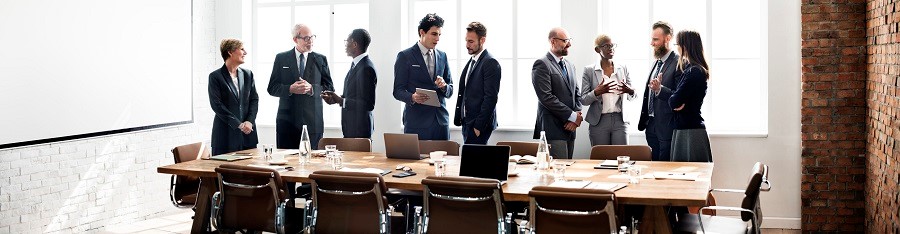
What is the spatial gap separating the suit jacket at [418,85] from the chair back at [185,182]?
6.80 feet

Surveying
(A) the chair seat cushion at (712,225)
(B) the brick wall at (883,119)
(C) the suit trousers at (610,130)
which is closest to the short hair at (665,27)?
(C) the suit trousers at (610,130)

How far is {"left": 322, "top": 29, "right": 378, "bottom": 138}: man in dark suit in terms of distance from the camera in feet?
30.2

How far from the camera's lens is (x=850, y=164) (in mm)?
7852

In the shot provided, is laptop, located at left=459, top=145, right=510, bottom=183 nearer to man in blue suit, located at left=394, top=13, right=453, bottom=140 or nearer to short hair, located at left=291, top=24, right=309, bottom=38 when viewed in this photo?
man in blue suit, located at left=394, top=13, right=453, bottom=140

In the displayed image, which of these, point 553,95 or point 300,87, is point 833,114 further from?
point 300,87

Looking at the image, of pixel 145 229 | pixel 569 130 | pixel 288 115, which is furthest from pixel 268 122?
pixel 569 130

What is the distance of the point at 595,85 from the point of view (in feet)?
28.1

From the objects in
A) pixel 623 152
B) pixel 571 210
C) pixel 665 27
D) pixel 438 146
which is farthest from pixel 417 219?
pixel 665 27

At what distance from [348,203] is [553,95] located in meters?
3.21

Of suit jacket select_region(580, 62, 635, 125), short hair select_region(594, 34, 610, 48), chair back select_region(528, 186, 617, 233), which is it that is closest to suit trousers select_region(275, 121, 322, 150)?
suit jacket select_region(580, 62, 635, 125)

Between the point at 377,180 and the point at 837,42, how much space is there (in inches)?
177

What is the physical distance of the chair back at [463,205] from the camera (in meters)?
5.10

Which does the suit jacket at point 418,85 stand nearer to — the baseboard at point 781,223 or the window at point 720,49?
the window at point 720,49

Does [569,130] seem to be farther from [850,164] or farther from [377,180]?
[377,180]
